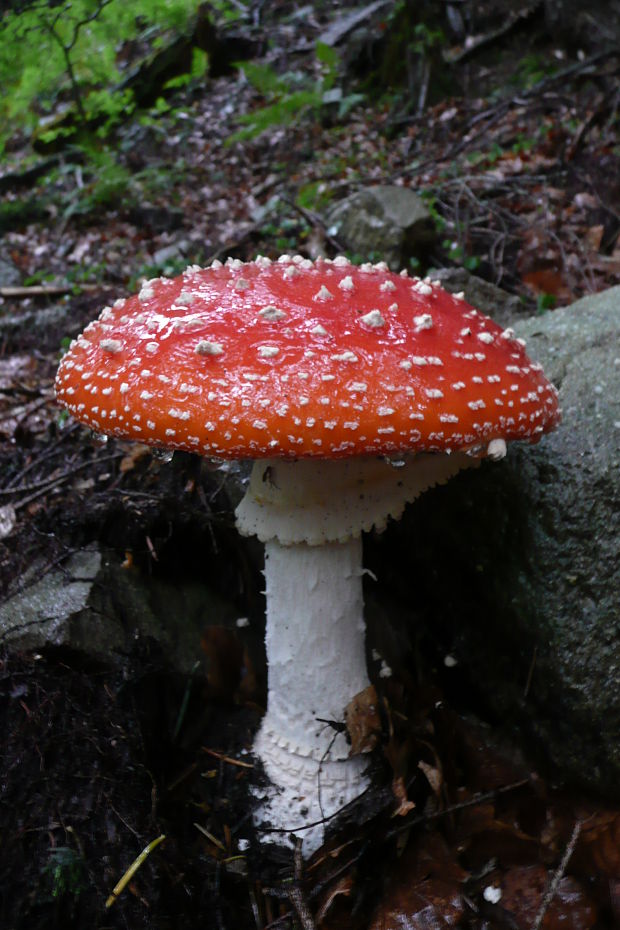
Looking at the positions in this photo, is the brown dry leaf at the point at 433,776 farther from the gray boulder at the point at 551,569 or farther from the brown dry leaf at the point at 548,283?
the brown dry leaf at the point at 548,283

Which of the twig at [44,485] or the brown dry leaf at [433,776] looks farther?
the twig at [44,485]

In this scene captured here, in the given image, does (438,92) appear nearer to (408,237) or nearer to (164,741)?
(408,237)

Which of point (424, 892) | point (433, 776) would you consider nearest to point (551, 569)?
point (433, 776)

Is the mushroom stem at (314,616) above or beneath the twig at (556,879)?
above

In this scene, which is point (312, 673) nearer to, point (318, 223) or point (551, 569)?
point (551, 569)

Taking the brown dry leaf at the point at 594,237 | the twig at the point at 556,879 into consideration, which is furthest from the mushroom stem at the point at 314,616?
the brown dry leaf at the point at 594,237

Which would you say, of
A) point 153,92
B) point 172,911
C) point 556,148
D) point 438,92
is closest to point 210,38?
point 153,92
